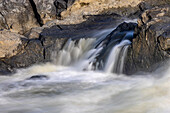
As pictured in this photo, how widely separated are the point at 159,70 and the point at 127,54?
48.5 inches

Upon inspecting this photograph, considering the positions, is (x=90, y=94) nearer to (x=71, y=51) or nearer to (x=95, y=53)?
(x=95, y=53)

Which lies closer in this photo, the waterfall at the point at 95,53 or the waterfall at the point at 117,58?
the waterfall at the point at 117,58

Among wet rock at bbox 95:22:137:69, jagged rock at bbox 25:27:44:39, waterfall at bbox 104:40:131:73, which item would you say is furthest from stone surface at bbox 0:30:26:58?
waterfall at bbox 104:40:131:73

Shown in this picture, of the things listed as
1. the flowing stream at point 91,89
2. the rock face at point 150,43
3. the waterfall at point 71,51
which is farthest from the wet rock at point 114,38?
the rock face at point 150,43

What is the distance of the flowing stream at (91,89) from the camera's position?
4691mm

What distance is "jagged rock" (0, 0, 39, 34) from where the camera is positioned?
45.7ft

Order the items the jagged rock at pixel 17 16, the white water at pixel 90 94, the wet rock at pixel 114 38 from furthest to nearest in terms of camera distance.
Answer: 1. the jagged rock at pixel 17 16
2. the wet rock at pixel 114 38
3. the white water at pixel 90 94

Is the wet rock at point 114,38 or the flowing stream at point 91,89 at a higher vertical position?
the wet rock at point 114,38

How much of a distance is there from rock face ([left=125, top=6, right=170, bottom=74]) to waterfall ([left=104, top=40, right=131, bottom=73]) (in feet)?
0.85

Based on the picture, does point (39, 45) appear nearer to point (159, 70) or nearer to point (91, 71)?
point (91, 71)

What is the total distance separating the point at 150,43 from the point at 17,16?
9.86 meters

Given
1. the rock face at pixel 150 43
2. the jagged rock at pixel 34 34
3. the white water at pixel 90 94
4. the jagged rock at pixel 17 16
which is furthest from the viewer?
the jagged rock at pixel 17 16

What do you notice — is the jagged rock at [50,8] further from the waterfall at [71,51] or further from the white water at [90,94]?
the white water at [90,94]

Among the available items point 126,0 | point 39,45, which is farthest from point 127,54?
point 126,0
